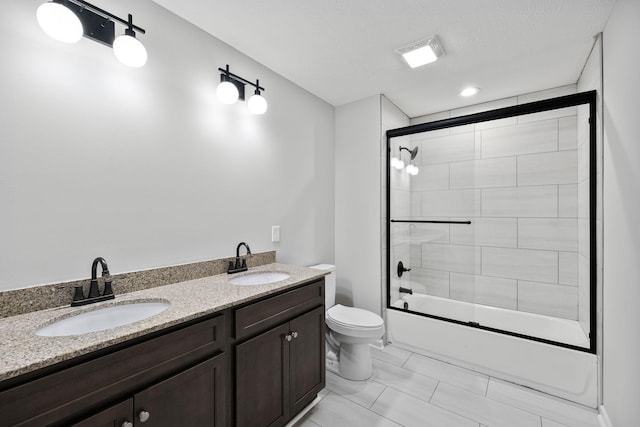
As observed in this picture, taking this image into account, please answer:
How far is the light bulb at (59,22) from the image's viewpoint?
3.36ft

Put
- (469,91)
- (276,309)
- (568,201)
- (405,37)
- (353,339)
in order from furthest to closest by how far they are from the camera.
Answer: (469,91) → (568,201) → (353,339) → (405,37) → (276,309)

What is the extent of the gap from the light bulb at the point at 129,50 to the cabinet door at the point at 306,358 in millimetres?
1560

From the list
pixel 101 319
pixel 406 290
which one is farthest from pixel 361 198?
pixel 101 319

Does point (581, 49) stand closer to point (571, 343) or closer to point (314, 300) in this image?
point (571, 343)

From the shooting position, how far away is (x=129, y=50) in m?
1.23

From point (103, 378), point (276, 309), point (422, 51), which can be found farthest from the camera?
point (422, 51)

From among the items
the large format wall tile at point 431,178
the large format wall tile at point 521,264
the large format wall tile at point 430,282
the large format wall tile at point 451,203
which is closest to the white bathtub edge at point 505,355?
the large format wall tile at point 430,282

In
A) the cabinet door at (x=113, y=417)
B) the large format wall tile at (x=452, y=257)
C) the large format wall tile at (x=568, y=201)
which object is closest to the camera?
the cabinet door at (x=113, y=417)

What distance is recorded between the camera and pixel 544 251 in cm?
248

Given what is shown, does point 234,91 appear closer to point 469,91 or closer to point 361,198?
→ point 361,198

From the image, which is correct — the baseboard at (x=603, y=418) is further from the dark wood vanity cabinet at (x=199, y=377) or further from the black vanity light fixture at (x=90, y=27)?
the black vanity light fixture at (x=90, y=27)

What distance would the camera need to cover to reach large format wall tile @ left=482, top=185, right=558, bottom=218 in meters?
2.44

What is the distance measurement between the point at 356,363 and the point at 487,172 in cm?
219

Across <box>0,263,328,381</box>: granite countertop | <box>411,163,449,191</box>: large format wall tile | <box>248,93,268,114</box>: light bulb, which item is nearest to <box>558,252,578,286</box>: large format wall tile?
<box>411,163,449,191</box>: large format wall tile
